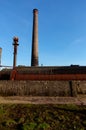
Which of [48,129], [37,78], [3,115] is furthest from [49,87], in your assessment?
[48,129]

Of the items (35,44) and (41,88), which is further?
(35,44)

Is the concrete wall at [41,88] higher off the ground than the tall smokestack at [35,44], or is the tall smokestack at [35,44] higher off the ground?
the tall smokestack at [35,44]

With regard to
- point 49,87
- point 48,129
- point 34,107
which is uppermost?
point 49,87

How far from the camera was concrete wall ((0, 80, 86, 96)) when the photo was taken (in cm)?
1888

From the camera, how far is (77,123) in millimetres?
10359

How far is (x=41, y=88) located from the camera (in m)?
19.2

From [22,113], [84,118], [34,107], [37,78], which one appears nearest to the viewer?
[84,118]

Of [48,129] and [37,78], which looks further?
[37,78]

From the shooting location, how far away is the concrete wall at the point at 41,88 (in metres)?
18.9

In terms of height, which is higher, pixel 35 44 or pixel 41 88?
pixel 35 44

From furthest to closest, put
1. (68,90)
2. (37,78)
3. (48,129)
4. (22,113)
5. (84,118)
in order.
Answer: (37,78) < (68,90) < (22,113) < (84,118) < (48,129)

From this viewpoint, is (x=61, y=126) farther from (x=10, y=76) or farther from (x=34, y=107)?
(x=10, y=76)

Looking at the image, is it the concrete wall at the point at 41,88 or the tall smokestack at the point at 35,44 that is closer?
the concrete wall at the point at 41,88

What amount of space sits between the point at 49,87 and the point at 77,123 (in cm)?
882
